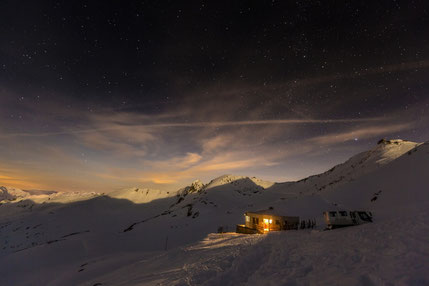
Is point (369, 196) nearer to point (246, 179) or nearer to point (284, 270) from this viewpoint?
point (284, 270)

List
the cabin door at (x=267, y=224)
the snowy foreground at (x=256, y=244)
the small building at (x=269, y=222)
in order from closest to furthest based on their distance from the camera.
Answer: the snowy foreground at (x=256, y=244) → the small building at (x=269, y=222) → the cabin door at (x=267, y=224)

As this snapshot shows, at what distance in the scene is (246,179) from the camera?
9081 centimetres

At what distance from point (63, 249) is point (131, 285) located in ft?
132

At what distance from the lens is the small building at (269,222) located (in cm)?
2647

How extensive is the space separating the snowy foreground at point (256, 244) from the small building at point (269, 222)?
16.9 feet

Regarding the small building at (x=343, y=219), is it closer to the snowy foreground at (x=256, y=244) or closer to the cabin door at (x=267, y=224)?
the snowy foreground at (x=256, y=244)

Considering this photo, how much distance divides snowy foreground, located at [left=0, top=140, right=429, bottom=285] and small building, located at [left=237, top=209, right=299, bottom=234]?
5.14m

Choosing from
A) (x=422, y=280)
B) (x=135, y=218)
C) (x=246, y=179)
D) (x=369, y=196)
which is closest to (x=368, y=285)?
(x=422, y=280)

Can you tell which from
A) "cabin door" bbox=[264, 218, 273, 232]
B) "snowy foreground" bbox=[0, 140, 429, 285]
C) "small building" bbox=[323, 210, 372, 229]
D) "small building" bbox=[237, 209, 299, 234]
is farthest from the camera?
"cabin door" bbox=[264, 218, 273, 232]

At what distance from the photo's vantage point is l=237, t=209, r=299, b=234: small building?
86.8 feet

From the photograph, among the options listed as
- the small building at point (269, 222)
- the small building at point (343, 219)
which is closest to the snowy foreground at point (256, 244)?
the small building at point (343, 219)

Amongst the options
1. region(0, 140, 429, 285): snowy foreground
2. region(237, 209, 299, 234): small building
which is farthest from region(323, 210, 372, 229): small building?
region(237, 209, 299, 234): small building

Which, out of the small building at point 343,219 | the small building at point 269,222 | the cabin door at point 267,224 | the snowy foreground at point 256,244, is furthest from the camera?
the cabin door at point 267,224

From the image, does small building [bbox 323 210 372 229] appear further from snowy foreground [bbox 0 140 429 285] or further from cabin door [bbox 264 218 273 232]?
cabin door [bbox 264 218 273 232]
